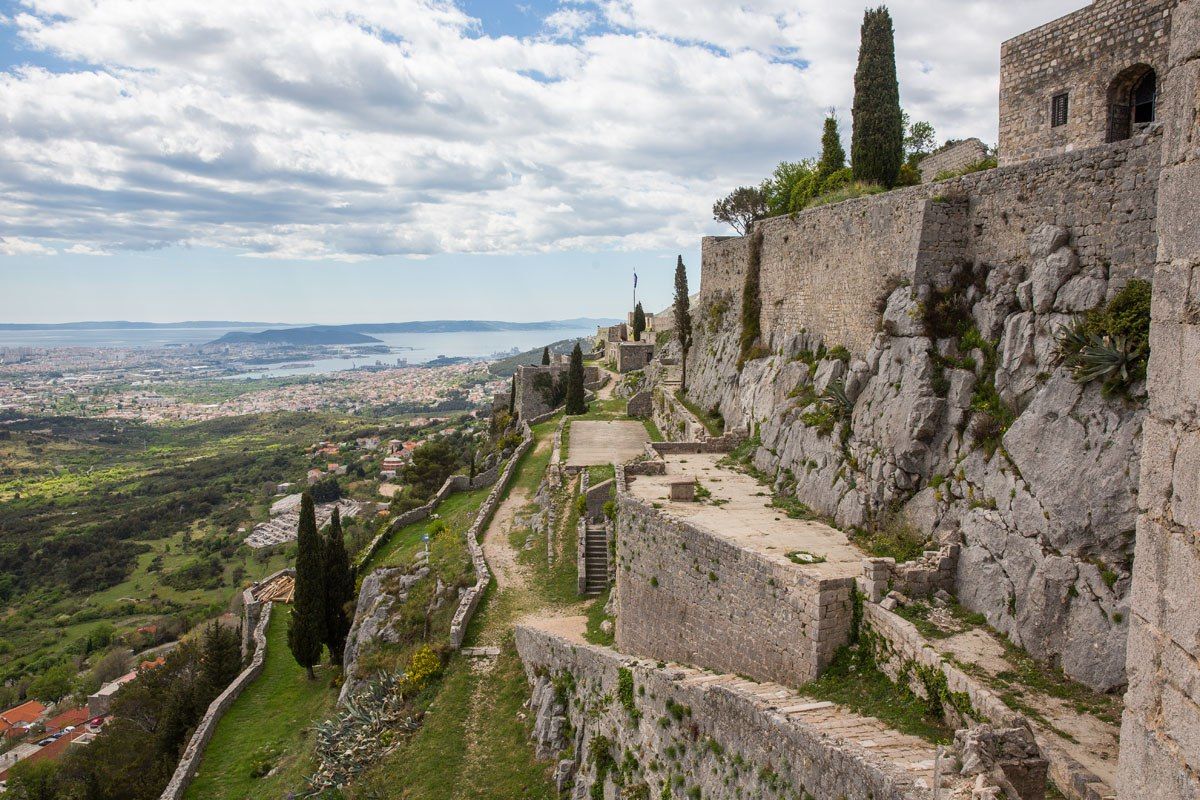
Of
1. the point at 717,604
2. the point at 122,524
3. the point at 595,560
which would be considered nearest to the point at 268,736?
the point at 595,560

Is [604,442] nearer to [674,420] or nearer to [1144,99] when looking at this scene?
[674,420]

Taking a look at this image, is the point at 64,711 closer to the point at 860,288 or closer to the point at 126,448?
the point at 860,288

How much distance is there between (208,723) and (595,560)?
44.5 ft

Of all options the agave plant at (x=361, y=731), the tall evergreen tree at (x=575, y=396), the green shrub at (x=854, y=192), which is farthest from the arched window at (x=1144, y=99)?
the tall evergreen tree at (x=575, y=396)

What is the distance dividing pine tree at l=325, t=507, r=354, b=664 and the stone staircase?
9.39 meters

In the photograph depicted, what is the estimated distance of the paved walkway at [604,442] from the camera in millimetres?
30250

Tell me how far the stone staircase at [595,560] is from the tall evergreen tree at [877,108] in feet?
42.8

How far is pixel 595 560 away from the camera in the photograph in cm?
2292

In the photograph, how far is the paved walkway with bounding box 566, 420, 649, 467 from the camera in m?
30.2

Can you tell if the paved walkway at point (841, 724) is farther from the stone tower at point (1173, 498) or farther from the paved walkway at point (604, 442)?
the paved walkway at point (604, 442)

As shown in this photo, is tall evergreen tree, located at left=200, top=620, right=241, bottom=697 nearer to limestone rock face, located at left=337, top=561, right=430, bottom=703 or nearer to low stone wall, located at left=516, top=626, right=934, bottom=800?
limestone rock face, located at left=337, top=561, right=430, bottom=703

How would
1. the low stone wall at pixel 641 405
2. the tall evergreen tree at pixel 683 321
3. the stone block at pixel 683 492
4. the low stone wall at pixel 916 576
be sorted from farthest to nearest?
the low stone wall at pixel 641 405 < the tall evergreen tree at pixel 683 321 < the stone block at pixel 683 492 < the low stone wall at pixel 916 576

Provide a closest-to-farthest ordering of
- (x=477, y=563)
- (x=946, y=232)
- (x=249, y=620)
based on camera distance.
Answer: (x=946, y=232)
(x=477, y=563)
(x=249, y=620)

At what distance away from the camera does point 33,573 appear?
252ft
